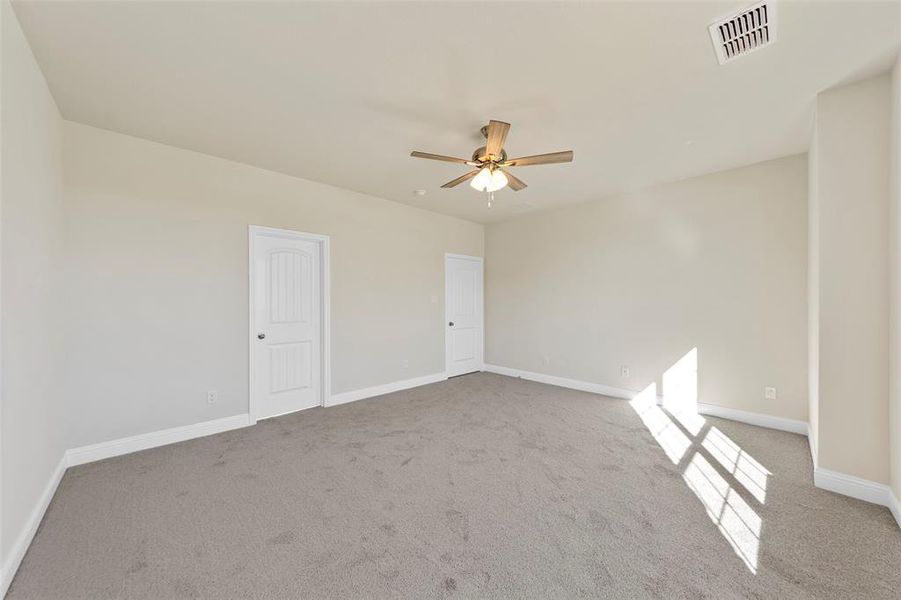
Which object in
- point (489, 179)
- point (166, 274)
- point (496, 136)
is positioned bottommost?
point (166, 274)

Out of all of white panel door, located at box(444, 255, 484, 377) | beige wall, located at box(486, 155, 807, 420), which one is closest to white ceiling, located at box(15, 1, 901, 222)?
beige wall, located at box(486, 155, 807, 420)

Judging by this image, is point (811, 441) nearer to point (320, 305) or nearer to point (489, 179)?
point (489, 179)

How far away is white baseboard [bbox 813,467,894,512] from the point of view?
7.25ft

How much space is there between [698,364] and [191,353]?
5.32 meters

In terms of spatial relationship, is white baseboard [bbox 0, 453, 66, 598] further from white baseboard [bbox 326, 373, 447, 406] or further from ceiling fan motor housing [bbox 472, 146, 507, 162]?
ceiling fan motor housing [bbox 472, 146, 507, 162]

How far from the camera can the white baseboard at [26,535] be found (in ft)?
5.18

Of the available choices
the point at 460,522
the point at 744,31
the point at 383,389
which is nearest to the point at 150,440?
the point at 383,389

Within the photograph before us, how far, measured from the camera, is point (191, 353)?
329 cm

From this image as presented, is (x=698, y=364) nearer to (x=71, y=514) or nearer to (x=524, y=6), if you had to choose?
(x=524, y=6)

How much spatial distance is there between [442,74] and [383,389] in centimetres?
384

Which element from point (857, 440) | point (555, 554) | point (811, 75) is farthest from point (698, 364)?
point (555, 554)

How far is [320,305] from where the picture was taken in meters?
4.26

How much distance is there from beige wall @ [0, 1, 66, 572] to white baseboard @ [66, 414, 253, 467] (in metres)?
0.27

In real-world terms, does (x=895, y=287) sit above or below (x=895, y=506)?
above
